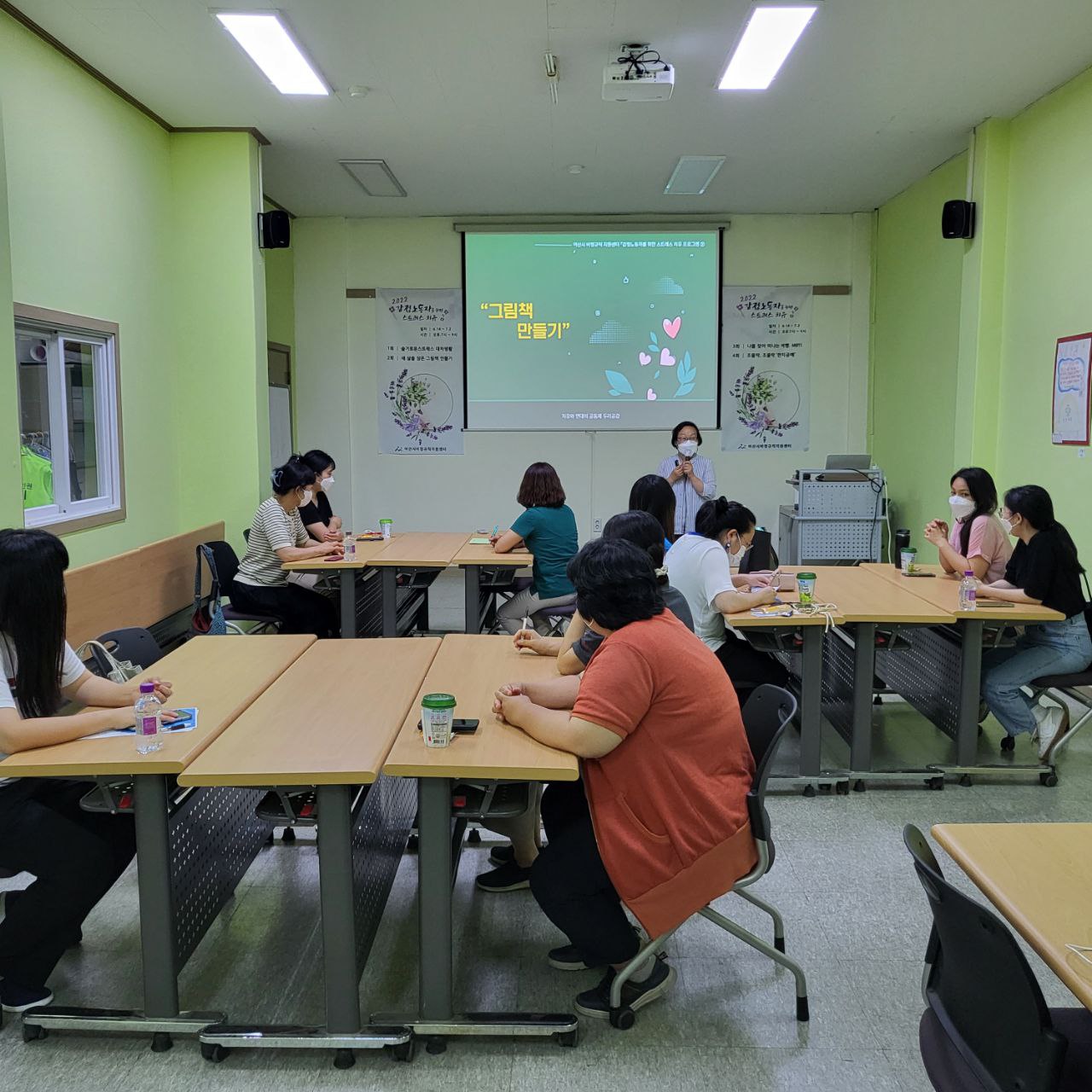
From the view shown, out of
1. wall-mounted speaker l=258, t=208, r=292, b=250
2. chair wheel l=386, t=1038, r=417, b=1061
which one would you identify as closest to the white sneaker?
chair wheel l=386, t=1038, r=417, b=1061

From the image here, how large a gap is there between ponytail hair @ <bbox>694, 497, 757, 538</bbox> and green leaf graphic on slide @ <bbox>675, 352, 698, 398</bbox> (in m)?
4.62

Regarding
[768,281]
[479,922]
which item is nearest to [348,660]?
[479,922]

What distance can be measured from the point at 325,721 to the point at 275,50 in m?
3.73

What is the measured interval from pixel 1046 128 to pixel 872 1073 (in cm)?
530

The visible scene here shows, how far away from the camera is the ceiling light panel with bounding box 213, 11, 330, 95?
432 centimetres

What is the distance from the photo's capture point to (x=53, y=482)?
188 inches

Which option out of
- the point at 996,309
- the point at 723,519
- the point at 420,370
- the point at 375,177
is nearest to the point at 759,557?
the point at 723,519

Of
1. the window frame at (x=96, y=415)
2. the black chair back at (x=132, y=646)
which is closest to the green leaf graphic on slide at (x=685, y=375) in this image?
the window frame at (x=96, y=415)

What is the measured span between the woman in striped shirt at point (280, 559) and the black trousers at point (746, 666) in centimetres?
231

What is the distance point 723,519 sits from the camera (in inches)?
153

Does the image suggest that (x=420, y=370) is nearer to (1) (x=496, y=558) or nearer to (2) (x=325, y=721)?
(1) (x=496, y=558)

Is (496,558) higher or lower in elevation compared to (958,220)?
lower

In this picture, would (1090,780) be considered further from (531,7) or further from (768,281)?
(768,281)

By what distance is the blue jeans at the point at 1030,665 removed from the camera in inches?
158
